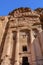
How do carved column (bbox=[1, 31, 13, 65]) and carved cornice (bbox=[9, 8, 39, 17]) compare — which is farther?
carved cornice (bbox=[9, 8, 39, 17])

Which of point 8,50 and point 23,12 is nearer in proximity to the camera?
point 8,50

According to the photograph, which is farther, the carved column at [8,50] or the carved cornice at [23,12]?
the carved cornice at [23,12]

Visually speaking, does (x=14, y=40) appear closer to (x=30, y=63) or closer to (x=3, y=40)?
(x=3, y=40)

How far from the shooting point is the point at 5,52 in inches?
666

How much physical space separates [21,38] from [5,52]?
138 inches

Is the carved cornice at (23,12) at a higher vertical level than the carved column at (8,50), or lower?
higher

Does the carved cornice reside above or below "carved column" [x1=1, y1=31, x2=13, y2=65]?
above

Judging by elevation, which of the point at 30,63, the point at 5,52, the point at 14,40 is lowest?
the point at 30,63

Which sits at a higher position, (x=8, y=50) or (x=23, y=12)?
(x=23, y=12)

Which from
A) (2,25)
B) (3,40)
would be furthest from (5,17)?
(3,40)

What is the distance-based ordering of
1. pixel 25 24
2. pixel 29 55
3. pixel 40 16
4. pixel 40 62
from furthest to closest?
pixel 40 16 → pixel 25 24 → pixel 29 55 → pixel 40 62

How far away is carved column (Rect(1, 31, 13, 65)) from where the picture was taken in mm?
15749

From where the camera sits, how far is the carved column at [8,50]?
1575cm

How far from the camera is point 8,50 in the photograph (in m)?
17.3
